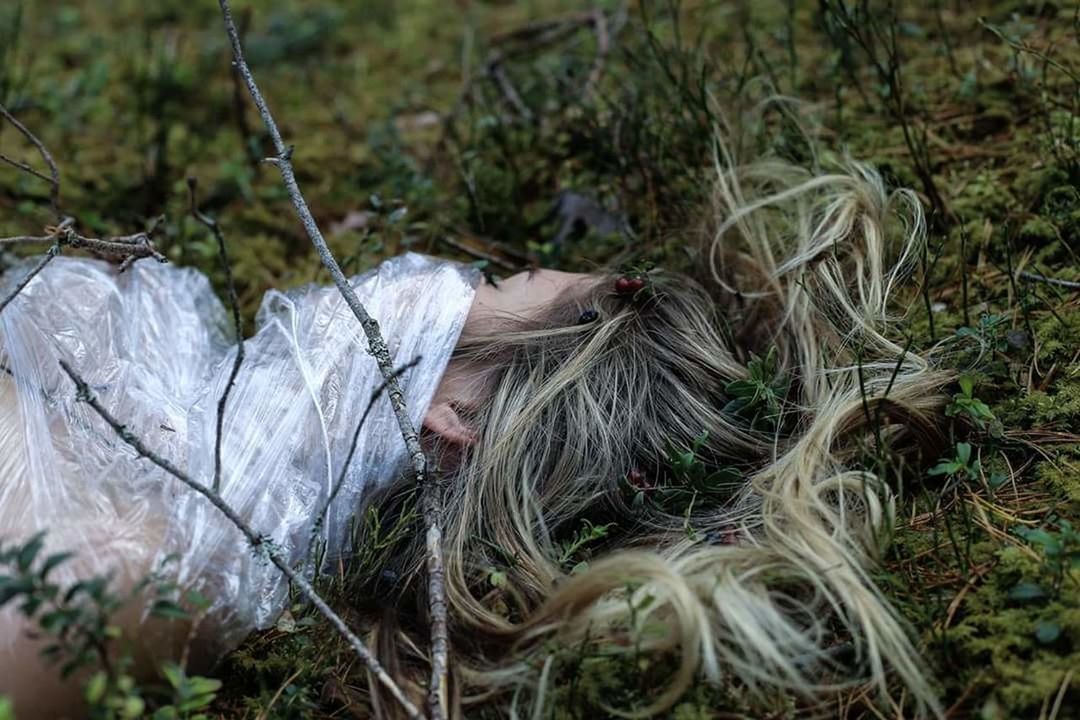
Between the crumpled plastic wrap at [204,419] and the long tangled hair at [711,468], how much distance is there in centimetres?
19

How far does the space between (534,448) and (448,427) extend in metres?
0.20

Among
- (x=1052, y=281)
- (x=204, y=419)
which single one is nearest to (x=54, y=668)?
(x=204, y=419)

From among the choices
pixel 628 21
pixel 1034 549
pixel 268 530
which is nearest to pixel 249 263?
pixel 268 530

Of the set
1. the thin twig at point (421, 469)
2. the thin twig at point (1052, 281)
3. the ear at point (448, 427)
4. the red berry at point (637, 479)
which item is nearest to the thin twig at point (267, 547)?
the thin twig at point (421, 469)

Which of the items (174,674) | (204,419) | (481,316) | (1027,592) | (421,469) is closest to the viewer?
(174,674)

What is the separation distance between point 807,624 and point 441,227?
1.90m

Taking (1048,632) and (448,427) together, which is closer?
(1048,632)

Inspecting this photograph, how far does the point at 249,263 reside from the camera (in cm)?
333

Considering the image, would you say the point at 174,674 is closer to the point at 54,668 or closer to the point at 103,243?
the point at 54,668

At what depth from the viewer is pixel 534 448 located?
7.25 ft

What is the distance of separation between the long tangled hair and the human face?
0.16 ft

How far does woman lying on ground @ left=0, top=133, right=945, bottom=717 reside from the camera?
1.83 metres

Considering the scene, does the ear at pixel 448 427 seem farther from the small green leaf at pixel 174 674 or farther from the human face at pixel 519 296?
the small green leaf at pixel 174 674

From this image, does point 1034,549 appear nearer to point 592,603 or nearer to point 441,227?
point 592,603
